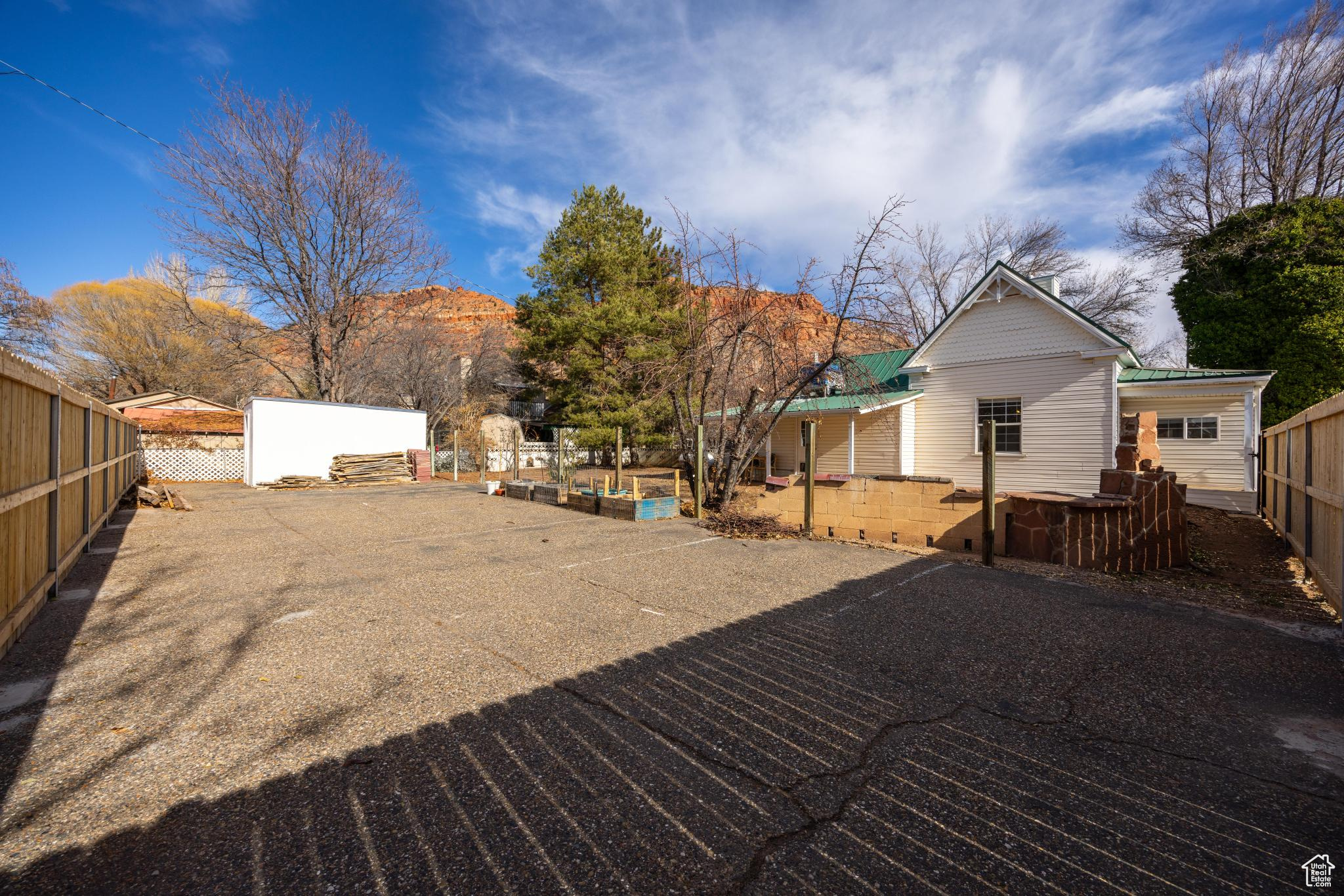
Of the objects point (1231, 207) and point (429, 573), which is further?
point (1231, 207)

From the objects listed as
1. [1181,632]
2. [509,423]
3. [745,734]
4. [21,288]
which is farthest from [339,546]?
[21,288]

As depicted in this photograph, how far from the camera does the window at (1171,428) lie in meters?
11.5

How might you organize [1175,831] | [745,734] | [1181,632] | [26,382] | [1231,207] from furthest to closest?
[1231,207]
[1181,632]
[26,382]
[745,734]
[1175,831]

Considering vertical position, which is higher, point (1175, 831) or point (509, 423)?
point (509, 423)

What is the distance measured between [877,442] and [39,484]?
1514 cm

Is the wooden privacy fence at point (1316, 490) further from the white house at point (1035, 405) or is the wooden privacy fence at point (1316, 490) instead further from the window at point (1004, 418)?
the window at point (1004, 418)

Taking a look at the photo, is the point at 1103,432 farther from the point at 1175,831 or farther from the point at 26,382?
the point at 26,382

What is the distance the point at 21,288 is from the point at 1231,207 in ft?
148

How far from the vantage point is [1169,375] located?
11711mm

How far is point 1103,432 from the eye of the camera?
38.1 feet

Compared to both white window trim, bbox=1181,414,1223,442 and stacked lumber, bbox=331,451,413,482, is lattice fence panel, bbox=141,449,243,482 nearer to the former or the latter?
stacked lumber, bbox=331,451,413,482

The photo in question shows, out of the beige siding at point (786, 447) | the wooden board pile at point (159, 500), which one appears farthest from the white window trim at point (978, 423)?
the wooden board pile at point (159, 500)

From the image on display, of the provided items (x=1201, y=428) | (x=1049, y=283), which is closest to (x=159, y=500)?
(x=1049, y=283)

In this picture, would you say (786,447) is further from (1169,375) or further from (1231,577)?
(1231,577)
